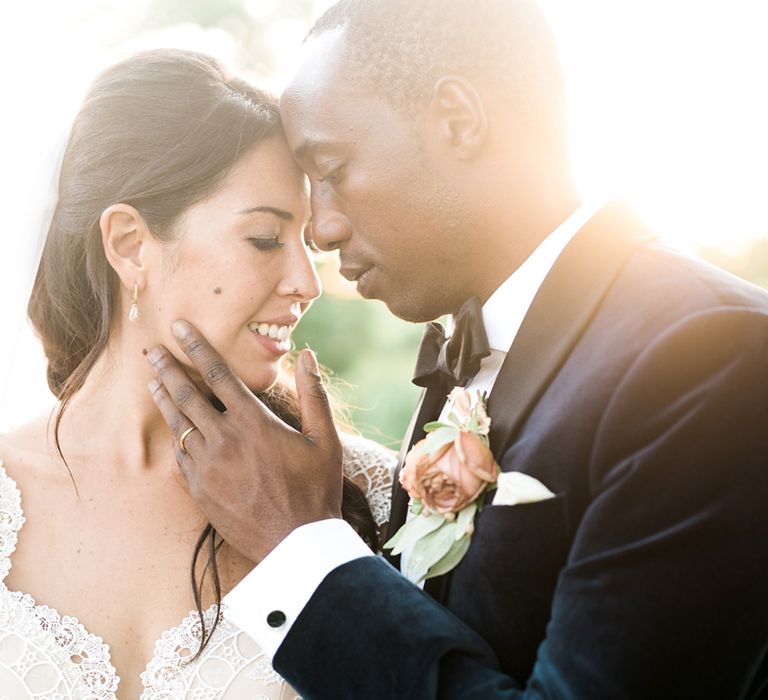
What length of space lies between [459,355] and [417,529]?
41 centimetres

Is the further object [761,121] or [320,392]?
[761,121]

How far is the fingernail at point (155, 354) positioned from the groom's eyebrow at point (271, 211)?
431mm

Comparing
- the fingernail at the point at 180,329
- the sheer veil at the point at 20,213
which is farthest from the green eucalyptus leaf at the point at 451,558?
the sheer veil at the point at 20,213

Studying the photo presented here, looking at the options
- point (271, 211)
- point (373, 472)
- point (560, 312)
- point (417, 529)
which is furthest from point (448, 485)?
point (373, 472)

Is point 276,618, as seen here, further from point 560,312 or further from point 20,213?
point 20,213

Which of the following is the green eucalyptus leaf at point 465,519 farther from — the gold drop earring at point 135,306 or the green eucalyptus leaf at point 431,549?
the gold drop earring at point 135,306

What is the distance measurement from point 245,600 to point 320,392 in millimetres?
636

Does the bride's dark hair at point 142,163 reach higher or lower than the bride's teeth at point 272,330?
higher

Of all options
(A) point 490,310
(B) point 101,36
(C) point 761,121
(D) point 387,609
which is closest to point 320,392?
(A) point 490,310

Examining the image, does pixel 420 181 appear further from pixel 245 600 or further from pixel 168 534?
pixel 168 534

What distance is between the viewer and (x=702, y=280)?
1.86 meters

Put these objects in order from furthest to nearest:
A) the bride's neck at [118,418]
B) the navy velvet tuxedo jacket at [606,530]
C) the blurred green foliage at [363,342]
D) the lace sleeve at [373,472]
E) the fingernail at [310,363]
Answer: the blurred green foliage at [363,342]
the lace sleeve at [373,472]
the bride's neck at [118,418]
the fingernail at [310,363]
the navy velvet tuxedo jacket at [606,530]

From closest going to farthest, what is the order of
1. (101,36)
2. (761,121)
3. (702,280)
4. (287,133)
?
(702,280)
(287,133)
(761,121)
(101,36)

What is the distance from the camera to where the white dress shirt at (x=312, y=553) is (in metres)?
1.99
